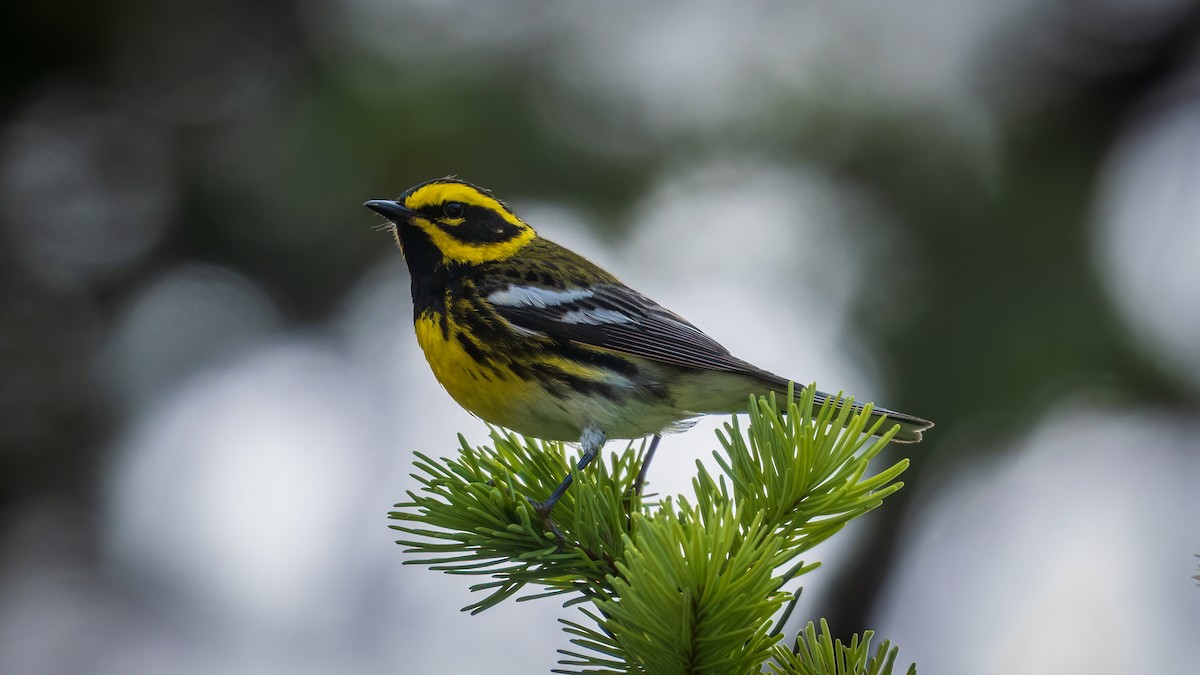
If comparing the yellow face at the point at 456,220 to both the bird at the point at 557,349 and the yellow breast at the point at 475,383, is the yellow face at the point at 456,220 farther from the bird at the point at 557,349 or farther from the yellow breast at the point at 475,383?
the yellow breast at the point at 475,383

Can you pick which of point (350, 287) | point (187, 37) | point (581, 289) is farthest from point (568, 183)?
point (187, 37)

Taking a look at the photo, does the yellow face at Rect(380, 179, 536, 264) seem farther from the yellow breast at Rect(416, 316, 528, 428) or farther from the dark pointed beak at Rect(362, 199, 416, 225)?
the yellow breast at Rect(416, 316, 528, 428)

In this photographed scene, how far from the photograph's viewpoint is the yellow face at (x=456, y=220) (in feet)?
14.0

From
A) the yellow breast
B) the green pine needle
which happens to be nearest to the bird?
the yellow breast

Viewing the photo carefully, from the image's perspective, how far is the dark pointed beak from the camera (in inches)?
163

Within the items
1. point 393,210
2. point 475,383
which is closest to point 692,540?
point 475,383

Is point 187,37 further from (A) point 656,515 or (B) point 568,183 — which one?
(A) point 656,515

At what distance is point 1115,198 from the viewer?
A: 175 inches

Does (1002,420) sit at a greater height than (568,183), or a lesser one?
lesser

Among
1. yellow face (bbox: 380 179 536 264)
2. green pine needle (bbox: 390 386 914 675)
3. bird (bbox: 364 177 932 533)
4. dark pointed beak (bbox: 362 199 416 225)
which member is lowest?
green pine needle (bbox: 390 386 914 675)

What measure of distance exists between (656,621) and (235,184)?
12.4ft

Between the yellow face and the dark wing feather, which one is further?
the yellow face

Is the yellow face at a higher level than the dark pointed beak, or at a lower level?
higher

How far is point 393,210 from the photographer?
4180mm
